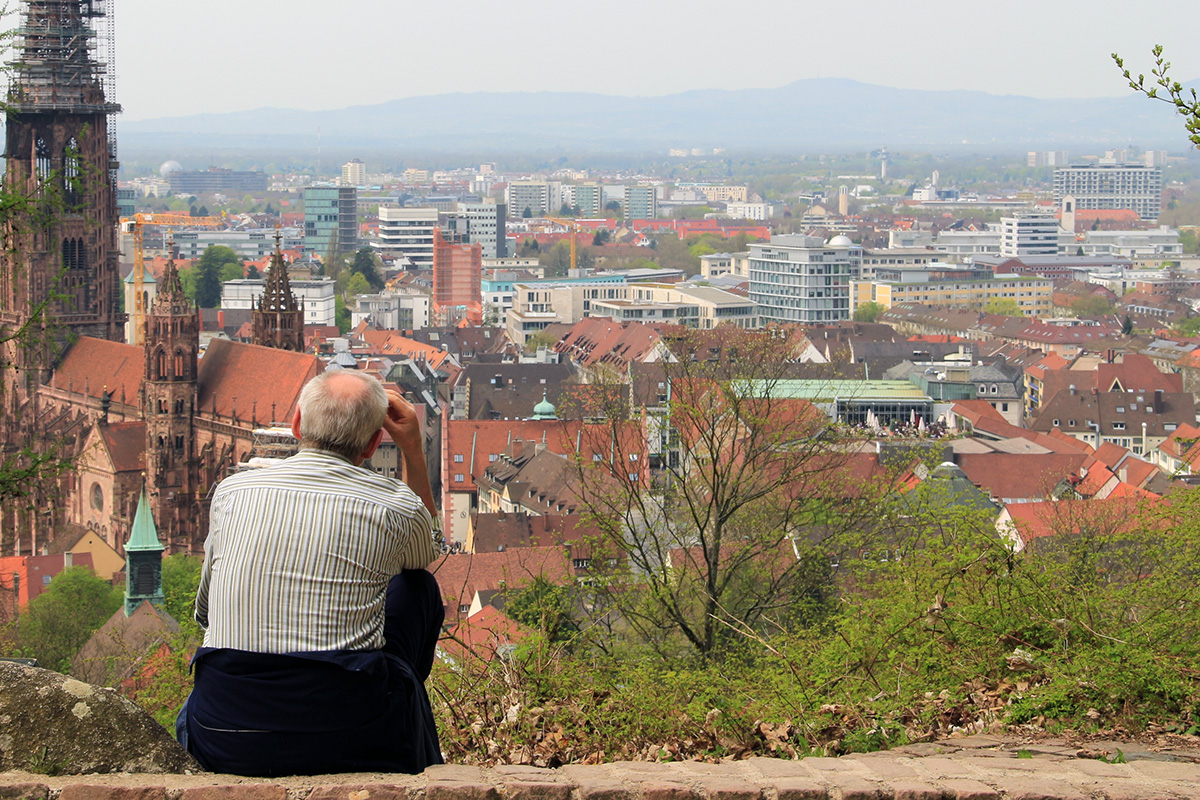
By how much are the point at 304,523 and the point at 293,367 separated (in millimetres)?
51626

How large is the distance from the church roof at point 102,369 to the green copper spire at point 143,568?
22.0 meters

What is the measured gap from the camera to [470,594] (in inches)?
1145

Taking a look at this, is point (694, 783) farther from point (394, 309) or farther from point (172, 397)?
point (394, 309)

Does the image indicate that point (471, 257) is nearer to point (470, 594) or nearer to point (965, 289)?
point (965, 289)

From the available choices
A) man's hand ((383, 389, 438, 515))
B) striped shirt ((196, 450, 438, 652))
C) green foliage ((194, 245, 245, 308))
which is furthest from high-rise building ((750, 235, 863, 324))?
striped shirt ((196, 450, 438, 652))

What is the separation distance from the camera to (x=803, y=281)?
133375 mm

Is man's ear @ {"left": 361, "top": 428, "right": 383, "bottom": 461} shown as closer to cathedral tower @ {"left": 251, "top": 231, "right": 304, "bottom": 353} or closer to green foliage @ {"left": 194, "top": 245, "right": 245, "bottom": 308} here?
cathedral tower @ {"left": 251, "top": 231, "right": 304, "bottom": 353}

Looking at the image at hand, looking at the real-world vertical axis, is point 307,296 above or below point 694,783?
below

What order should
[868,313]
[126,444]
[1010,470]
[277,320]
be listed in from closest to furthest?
[1010,470]
[126,444]
[277,320]
[868,313]

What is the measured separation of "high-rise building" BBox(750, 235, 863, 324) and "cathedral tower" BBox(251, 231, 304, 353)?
243 ft

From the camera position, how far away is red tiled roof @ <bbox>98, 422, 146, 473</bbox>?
188 feet

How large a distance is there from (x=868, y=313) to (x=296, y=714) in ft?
416

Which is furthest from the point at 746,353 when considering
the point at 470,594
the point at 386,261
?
the point at 386,261

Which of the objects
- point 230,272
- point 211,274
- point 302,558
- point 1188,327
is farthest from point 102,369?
point 1188,327
